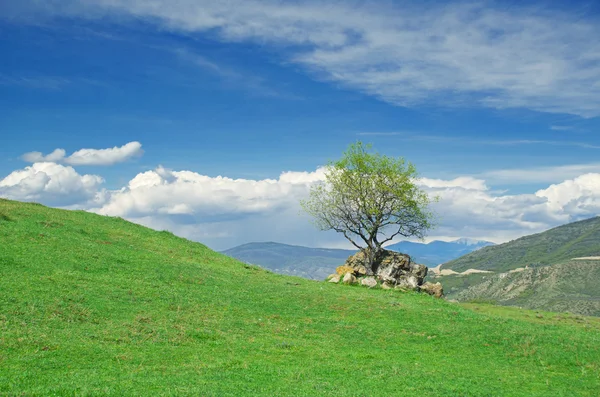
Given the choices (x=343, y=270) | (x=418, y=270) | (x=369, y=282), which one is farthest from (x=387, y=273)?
(x=343, y=270)

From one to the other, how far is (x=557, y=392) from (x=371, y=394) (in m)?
10.4

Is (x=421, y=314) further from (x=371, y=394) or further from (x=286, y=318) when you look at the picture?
(x=371, y=394)

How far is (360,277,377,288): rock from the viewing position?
184 ft

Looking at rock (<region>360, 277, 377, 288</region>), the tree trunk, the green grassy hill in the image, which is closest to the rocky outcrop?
rock (<region>360, 277, 377, 288</region>)

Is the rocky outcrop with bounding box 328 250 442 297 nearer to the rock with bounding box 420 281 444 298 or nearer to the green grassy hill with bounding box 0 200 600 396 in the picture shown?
the rock with bounding box 420 281 444 298

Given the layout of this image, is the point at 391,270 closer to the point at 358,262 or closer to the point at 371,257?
the point at 371,257

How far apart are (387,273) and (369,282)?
195 inches

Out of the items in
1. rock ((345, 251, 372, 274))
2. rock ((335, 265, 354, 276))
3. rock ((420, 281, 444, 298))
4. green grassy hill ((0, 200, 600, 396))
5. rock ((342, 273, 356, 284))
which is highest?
rock ((345, 251, 372, 274))

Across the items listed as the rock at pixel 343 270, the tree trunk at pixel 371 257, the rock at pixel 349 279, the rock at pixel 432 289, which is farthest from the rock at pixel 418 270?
the rock at pixel 349 279

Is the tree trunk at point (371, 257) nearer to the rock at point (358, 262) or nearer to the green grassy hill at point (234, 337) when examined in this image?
the rock at point (358, 262)

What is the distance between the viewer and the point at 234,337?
30375 millimetres

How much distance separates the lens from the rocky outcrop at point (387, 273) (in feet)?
189

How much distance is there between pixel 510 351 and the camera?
32.0m

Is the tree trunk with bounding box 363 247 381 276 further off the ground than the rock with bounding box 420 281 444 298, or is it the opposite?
the tree trunk with bounding box 363 247 381 276
